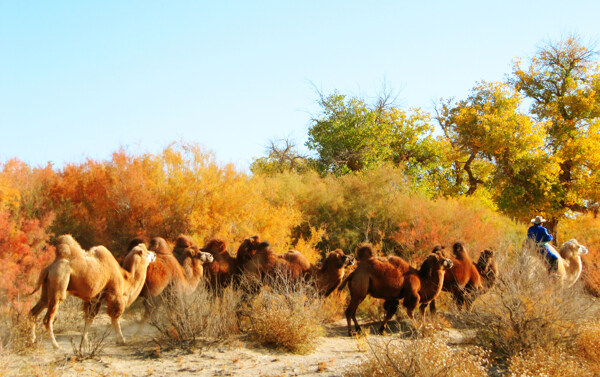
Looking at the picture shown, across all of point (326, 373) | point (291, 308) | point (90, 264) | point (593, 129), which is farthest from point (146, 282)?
point (593, 129)

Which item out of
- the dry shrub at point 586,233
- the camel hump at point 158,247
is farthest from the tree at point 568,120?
the camel hump at point 158,247

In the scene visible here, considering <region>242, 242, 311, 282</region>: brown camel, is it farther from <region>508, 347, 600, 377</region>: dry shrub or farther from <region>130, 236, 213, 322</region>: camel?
<region>508, 347, 600, 377</region>: dry shrub

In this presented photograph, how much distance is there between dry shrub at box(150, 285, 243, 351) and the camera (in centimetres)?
907

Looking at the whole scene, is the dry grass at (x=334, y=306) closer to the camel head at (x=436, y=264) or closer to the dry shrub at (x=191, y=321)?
the camel head at (x=436, y=264)

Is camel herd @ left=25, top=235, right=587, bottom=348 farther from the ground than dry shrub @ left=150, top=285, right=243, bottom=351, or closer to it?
Answer: farther from the ground

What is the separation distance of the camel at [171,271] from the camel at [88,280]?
427mm

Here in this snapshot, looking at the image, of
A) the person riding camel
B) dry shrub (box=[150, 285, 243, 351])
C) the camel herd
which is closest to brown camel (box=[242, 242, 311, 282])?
the camel herd

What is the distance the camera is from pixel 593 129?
84.0 feet

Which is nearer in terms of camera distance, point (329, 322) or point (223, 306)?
point (223, 306)

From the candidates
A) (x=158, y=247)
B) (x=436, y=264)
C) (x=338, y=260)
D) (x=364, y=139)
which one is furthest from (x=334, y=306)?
(x=364, y=139)

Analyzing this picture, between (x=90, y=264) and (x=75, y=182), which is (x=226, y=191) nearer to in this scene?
(x=75, y=182)

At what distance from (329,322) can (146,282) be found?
4383mm

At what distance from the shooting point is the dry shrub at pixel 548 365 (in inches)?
293

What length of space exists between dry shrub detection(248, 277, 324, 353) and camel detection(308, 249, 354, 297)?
134 centimetres
